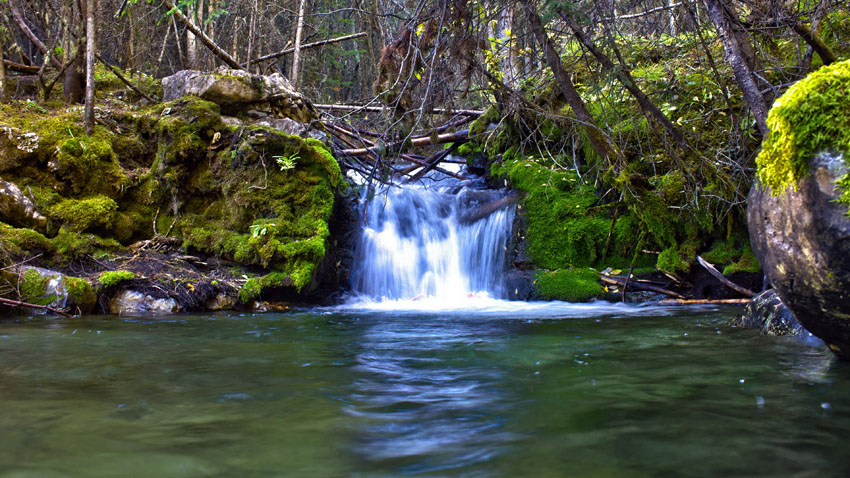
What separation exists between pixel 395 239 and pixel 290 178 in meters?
2.29

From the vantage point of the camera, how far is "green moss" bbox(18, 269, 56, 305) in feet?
19.6

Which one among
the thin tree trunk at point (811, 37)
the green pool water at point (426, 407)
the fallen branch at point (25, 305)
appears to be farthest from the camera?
the fallen branch at point (25, 305)

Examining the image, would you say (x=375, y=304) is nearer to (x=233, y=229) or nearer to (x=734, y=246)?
(x=233, y=229)

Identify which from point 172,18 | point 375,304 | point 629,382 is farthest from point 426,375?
point 172,18

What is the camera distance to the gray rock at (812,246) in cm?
232

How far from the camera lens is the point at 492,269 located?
353 inches

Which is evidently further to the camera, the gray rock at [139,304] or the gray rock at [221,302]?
the gray rock at [221,302]

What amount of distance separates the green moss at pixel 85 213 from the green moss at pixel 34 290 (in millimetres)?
1241

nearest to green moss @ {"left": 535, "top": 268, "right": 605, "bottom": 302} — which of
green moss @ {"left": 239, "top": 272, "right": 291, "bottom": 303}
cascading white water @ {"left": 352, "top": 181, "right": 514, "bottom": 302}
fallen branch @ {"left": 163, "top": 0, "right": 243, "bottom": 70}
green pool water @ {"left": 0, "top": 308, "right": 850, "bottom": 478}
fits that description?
cascading white water @ {"left": 352, "top": 181, "right": 514, "bottom": 302}

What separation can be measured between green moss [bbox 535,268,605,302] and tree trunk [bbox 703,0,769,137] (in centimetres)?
391

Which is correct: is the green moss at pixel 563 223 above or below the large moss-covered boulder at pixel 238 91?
below

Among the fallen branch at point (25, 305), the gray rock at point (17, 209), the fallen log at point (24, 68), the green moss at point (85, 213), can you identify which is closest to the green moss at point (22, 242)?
the gray rock at point (17, 209)

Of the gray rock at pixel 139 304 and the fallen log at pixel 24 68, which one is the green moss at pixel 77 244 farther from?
the fallen log at pixel 24 68

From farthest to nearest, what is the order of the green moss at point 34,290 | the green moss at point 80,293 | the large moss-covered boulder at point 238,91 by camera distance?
the large moss-covered boulder at point 238,91 < the green moss at point 80,293 < the green moss at point 34,290
